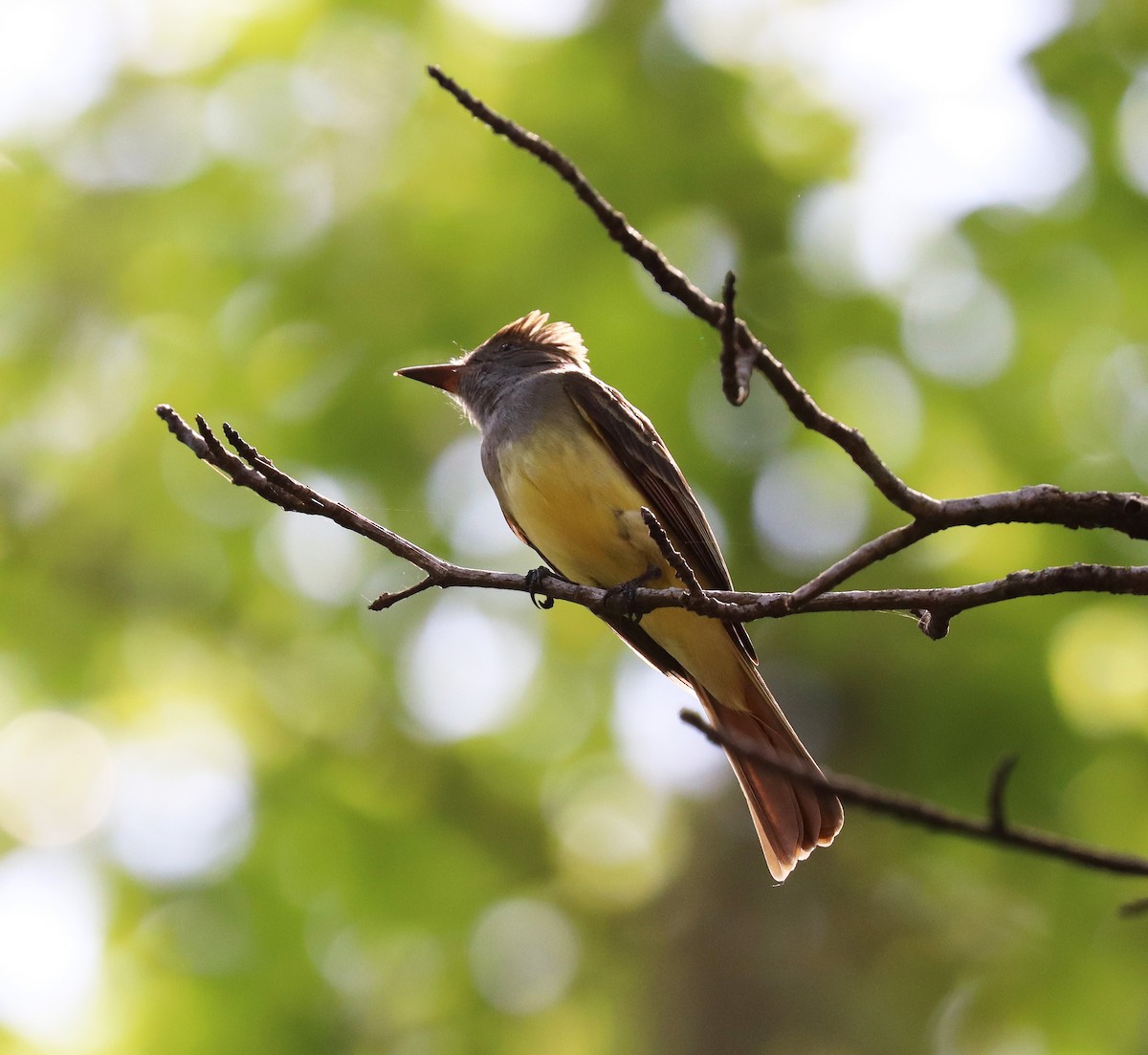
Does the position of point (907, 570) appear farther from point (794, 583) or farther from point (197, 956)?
point (197, 956)

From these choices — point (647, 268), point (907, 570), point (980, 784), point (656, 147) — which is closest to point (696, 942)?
point (980, 784)

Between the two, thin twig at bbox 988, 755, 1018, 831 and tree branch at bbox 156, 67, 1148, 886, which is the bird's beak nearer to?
tree branch at bbox 156, 67, 1148, 886

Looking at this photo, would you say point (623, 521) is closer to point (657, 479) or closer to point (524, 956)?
point (657, 479)

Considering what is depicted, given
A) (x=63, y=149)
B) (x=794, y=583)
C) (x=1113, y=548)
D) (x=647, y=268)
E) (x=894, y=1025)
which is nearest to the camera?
(x=647, y=268)

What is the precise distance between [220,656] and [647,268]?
4.65m

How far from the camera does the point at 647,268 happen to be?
1.96 meters

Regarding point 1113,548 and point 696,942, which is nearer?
point 1113,548

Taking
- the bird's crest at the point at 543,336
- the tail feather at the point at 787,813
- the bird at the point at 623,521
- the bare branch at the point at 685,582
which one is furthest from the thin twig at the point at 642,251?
the bird's crest at the point at 543,336

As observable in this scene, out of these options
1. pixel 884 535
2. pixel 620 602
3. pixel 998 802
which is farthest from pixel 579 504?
pixel 998 802

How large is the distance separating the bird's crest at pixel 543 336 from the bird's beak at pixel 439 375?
22cm

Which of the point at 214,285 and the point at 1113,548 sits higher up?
the point at 214,285

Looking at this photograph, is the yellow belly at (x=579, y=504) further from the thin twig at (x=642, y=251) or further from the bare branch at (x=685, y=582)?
the thin twig at (x=642, y=251)

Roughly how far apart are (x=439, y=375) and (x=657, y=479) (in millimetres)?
1299

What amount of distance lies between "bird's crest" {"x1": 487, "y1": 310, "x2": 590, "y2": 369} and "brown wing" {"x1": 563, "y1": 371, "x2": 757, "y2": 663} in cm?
85
